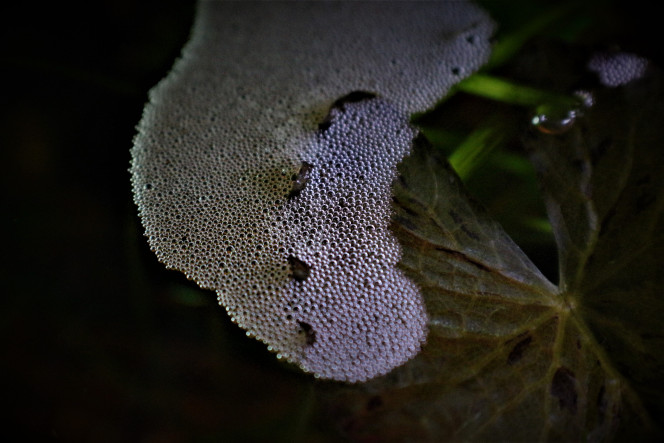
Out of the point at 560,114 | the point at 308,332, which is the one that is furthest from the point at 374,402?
the point at 560,114

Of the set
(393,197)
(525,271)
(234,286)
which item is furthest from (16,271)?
(525,271)

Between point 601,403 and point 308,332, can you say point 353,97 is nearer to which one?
point 308,332

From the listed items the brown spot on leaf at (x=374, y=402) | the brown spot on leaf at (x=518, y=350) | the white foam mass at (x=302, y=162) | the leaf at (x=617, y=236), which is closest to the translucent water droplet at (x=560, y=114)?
the leaf at (x=617, y=236)

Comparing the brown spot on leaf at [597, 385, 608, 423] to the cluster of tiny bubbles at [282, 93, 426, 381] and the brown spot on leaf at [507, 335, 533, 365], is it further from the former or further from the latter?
the cluster of tiny bubbles at [282, 93, 426, 381]

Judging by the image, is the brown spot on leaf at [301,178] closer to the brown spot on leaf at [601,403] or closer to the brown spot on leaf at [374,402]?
the brown spot on leaf at [374,402]

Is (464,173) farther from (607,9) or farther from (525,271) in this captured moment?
(607,9)

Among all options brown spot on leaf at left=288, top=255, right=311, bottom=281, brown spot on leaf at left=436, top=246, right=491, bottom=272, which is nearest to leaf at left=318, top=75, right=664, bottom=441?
brown spot on leaf at left=436, top=246, right=491, bottom=272
